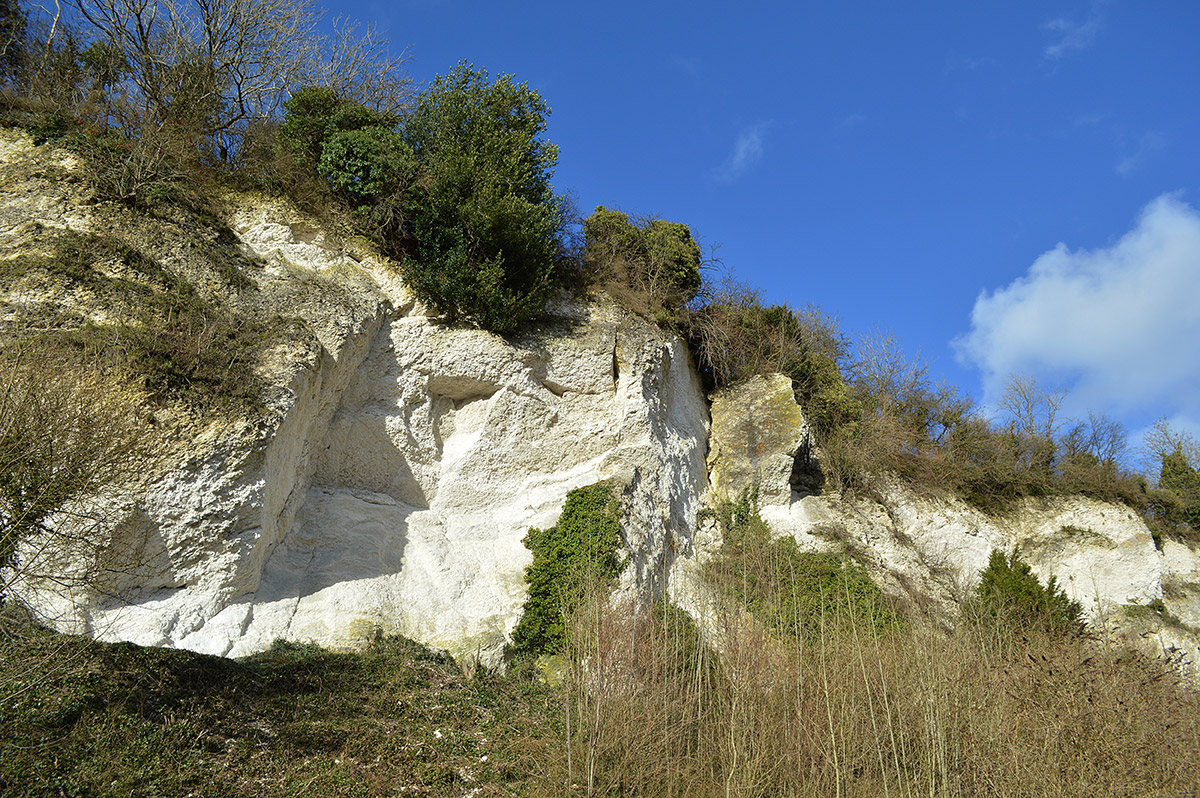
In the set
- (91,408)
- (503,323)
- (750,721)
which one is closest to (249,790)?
(91,408)

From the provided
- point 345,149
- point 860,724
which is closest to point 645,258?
point 345,149

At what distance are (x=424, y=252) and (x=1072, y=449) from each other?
21.2m

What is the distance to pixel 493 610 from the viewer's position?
39.5ft

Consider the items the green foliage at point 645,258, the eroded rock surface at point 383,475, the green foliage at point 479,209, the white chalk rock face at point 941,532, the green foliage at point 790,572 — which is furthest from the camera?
the green foliage at point 645,258

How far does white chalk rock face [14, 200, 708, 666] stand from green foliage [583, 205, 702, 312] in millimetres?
1325

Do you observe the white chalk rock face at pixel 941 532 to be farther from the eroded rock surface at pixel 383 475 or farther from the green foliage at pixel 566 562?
the green foliage at pixel 566 562

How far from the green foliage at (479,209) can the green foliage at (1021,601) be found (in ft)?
33.9

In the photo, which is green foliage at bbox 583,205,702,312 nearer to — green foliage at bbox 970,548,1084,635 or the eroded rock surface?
the eroded rock surface

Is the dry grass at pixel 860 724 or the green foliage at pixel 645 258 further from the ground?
the green foliage at pixel 645 258

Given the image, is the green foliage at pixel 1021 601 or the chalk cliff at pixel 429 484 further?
the green foliage at pixel 1021 601

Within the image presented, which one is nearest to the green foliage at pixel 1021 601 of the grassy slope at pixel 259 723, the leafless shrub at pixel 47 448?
the grassy slope at pixel 259 723

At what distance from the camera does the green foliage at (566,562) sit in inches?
457

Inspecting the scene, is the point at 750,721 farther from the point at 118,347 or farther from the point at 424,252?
the point at 424,252

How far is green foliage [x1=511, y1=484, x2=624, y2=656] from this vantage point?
38.1 feet
